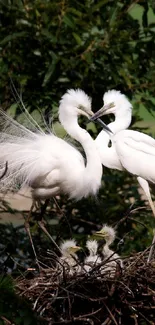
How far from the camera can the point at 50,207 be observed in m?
6.88

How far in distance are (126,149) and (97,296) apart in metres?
1.23

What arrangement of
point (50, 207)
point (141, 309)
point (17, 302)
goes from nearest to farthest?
1. point (17, 302)
2. point (141, 309)
3. point (50, 207)

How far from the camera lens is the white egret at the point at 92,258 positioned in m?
4.90

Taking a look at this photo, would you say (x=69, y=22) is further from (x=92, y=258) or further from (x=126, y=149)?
(x=92, y=258)

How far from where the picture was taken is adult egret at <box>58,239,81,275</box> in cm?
492

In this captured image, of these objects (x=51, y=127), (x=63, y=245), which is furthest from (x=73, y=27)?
(x=63, y=245)

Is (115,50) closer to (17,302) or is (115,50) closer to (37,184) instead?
(37,184)

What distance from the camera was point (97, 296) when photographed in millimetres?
4711

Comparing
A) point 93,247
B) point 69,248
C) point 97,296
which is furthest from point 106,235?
point 97,296

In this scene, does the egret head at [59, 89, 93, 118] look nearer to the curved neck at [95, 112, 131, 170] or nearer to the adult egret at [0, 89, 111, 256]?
the adult egret at [0, 89, 111, 256]

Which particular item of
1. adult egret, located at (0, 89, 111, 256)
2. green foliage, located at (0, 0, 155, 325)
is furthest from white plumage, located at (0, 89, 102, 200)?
green foliage, located at (0, 0, 155, 325)

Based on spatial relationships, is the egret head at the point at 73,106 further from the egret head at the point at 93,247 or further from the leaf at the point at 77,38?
the leaf at the point at 77,38

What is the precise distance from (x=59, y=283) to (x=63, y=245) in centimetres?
58

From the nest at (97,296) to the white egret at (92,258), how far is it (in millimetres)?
98
